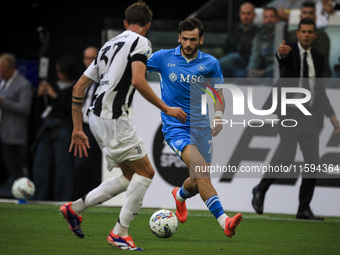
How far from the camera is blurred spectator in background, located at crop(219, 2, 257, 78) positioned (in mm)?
12852

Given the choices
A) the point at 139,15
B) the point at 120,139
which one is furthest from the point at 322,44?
the point at 120,139

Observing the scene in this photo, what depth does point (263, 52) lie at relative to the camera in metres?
12.9

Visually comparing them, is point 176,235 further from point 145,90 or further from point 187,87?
point 145,90

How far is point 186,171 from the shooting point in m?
12.6

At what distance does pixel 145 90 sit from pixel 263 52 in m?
5.94

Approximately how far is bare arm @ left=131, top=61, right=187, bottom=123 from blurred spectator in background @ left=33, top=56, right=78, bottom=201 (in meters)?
5.87

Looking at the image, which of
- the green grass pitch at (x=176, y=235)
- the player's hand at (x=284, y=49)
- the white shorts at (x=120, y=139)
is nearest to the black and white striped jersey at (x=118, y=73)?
the white shorts at (x=120, y=139)

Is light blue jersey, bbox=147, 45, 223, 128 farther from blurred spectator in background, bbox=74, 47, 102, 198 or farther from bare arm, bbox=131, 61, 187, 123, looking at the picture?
blurred spectator in background, bbox=74, 47, 102, 198

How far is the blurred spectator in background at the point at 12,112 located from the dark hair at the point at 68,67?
0.78 m

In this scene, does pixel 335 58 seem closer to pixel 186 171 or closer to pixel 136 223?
pixel 186 171

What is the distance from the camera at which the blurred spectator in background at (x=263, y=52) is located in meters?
12.8

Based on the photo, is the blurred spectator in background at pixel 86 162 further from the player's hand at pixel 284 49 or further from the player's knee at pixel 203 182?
the player's knee at pixel 203 182

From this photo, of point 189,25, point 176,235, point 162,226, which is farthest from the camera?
point 176,235

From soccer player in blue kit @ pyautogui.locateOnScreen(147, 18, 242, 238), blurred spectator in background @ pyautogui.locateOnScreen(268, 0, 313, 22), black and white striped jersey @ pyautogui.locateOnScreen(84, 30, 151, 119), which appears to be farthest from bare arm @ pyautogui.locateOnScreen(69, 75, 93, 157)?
blurred spectator in background @ pyautogui.locateOnScreen(268, 0, 313, 22)
